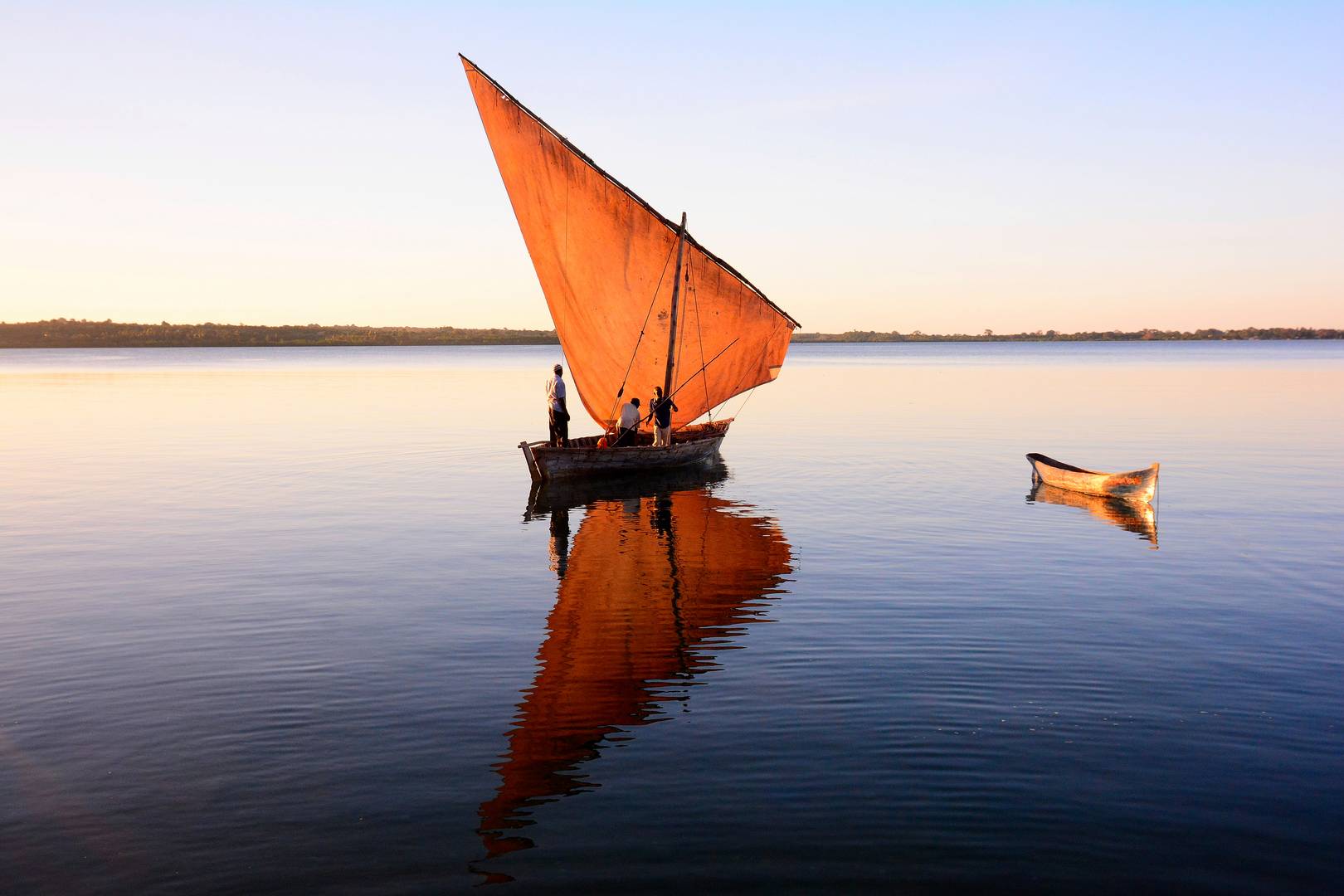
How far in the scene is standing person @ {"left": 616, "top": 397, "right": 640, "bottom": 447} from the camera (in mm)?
33594

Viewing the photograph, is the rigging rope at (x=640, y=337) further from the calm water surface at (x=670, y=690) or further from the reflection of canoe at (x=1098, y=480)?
the reflection of canoe at (x=1098, y=480)

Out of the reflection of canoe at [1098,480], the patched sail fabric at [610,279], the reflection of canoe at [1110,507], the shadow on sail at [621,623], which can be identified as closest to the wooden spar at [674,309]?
the patched sail fabric at [610,279]

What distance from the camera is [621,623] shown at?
1570cm

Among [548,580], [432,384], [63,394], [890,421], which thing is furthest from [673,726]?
[432,384]

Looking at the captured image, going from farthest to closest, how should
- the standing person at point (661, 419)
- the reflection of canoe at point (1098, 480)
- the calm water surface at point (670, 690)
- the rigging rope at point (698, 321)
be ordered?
the standing person at point (661, 419)
the rigging rope at point (698, 321)
the reflection of canoe at point (1098, 480)
the calm water surface at point (670, 690)

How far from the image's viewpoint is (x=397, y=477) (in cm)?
3369

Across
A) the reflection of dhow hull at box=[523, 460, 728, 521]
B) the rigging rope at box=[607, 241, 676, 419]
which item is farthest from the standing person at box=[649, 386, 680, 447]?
the rigging rope at box=[607, 241, 676, 419]

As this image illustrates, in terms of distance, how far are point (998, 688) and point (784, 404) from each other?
5947cm

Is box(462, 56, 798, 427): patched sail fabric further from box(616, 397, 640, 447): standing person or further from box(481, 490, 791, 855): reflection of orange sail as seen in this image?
box(481, 490, 791, 855): reflection of orange sail

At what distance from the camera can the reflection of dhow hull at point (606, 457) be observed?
102 ft

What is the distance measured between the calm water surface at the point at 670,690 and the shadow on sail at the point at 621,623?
0.24ft

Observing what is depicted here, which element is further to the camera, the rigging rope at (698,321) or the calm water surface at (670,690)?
the rigging rope at (698,321)

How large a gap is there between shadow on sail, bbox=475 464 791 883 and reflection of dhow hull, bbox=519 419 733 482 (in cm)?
179

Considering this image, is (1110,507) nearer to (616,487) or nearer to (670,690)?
(616,487)
